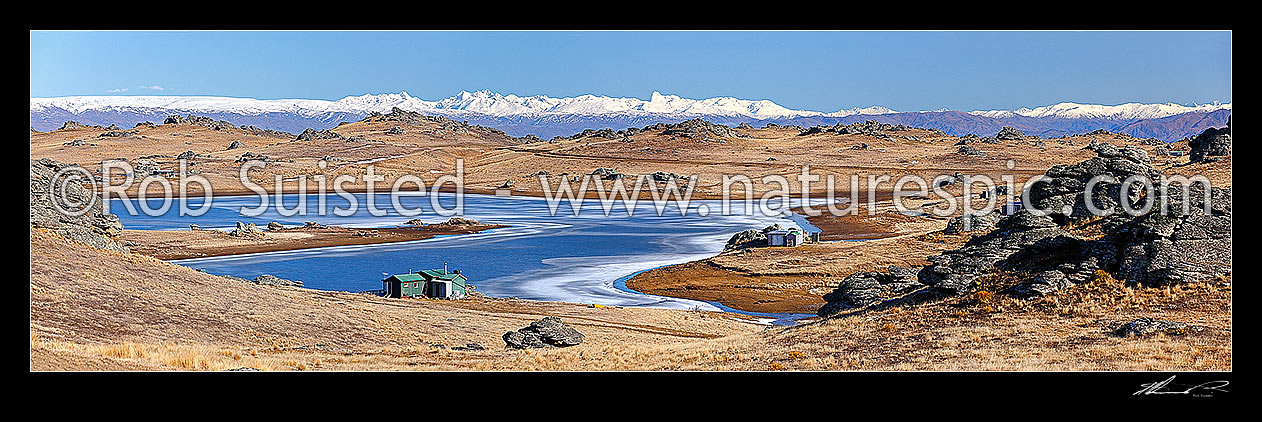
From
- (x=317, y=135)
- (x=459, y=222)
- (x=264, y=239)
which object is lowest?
(x=264, y=239)

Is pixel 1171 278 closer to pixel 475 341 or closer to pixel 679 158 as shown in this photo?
pixel 475 341

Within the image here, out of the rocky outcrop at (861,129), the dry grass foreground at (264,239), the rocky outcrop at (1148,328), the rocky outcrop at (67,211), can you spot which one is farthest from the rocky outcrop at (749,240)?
the rocky outcrop at (861,129)

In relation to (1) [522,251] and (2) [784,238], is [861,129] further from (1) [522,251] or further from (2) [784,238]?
(1) [522,251]

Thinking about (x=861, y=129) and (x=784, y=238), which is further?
(x=861, y=129)

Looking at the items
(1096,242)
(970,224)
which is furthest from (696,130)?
(1096,242)

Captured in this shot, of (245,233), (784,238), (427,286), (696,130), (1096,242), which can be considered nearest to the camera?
(1096,242)
